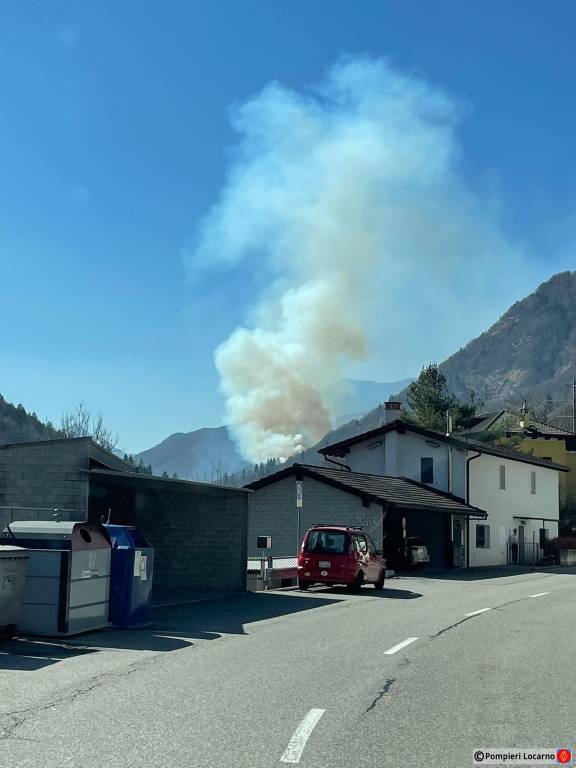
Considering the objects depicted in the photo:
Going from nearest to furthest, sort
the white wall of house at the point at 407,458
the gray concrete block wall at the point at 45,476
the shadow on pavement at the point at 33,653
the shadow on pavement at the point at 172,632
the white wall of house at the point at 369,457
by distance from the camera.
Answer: the shadow on pavement at the point at 33,653 < the shadow on pavement at the point at 172,632 < the gray concrete block wall at the point at 45,476 < the white wall of house at the point at 407,458 < the white wall of house at the point at 369,457

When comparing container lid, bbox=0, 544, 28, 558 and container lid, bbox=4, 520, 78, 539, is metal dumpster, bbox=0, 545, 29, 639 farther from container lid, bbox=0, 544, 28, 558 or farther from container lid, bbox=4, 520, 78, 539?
Result: container lid, bbox=4, 520, 78, 539

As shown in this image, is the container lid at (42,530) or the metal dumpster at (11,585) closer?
the metal dumpster at (11,585)

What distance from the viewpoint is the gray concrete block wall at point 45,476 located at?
21.4 meters

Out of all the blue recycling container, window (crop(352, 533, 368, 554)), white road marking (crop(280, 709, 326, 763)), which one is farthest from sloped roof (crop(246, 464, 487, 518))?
white road marking (crop(280, 709, 326, 763))

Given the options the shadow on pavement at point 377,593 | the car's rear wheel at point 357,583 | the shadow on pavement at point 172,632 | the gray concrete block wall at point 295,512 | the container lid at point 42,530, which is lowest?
the shadow on pavement at point 172,632

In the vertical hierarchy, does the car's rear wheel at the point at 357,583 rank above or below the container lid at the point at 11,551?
below

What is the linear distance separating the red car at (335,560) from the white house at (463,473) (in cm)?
1931

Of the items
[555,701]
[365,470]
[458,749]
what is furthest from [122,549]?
[365,470]

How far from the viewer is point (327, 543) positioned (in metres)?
25.1

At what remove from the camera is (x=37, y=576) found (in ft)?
45.2

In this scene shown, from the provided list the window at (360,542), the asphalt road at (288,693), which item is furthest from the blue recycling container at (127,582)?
the window at (360,542)

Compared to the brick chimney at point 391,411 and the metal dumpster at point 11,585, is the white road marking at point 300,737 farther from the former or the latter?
the brick chimney at point 391,411

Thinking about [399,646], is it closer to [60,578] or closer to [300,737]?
[60,578]

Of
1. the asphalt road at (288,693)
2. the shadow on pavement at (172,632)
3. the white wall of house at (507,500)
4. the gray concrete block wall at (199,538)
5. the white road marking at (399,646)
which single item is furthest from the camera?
the white wall of house at (507,500)
